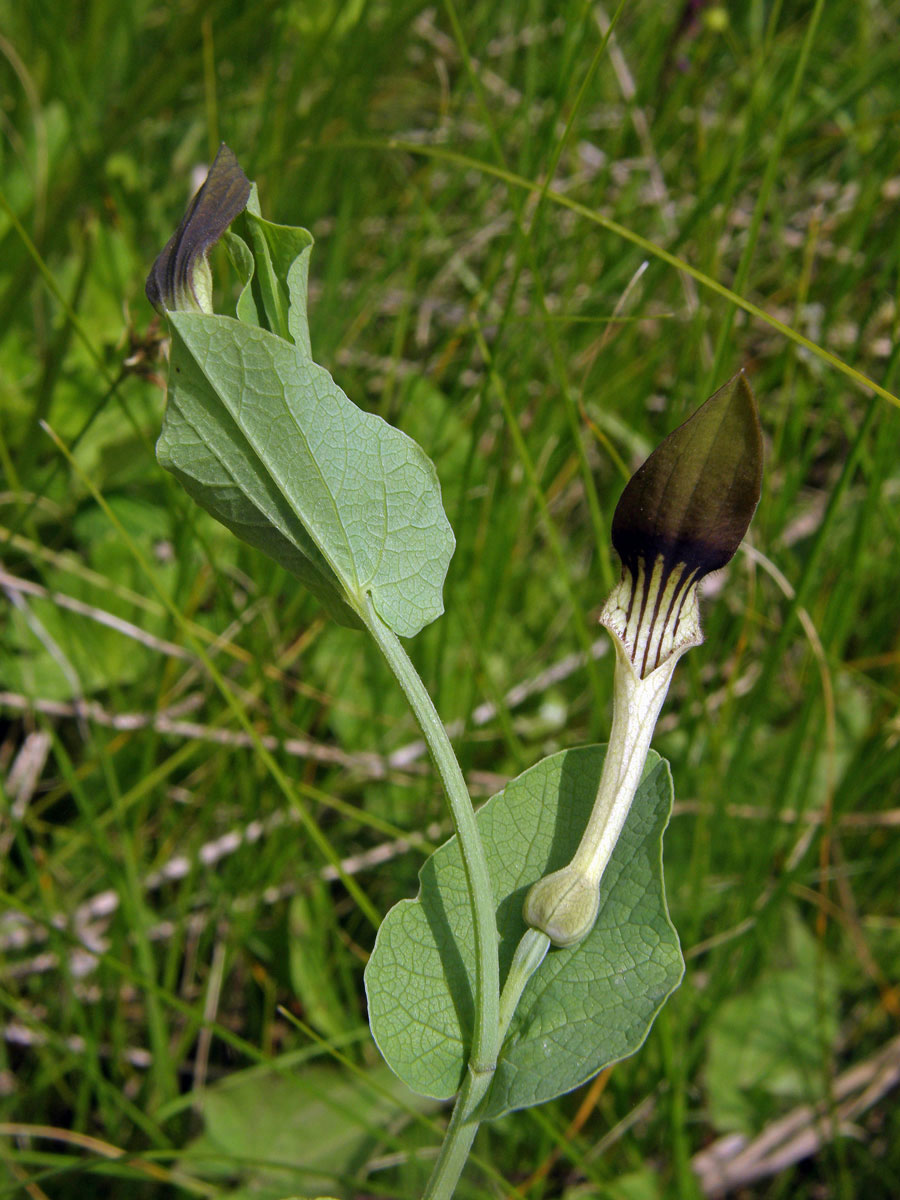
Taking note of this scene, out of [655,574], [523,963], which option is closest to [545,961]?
[523,963]

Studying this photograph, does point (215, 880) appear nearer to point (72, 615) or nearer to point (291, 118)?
point (72, 615)

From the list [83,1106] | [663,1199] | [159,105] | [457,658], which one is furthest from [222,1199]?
[159,105]

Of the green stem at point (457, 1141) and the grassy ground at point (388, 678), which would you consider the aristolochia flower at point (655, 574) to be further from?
the grassy ground at point (388, 678)

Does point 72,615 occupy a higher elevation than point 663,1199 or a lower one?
higher

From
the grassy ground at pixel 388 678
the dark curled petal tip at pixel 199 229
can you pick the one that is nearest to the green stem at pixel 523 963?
the dark curled petal tip at pixel 199 229

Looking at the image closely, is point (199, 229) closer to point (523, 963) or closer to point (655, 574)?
point (655, 574)

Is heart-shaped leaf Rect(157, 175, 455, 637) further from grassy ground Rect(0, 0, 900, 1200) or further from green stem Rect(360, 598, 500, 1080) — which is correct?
grassy ground Rect(0, 0, 900, 1200)

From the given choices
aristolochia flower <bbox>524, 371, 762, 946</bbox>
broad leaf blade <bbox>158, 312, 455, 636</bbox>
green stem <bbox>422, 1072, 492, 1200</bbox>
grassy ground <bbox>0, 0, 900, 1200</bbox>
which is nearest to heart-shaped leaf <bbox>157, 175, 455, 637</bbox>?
broad leaf blade <bbox>158, 312, 455, 636</bbox>
